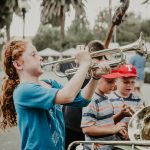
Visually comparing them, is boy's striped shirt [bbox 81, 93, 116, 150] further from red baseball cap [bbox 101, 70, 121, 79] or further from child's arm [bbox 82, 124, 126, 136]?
red baseball cap [bbox 101, 70, 121, 79]

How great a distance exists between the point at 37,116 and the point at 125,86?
4.94ft

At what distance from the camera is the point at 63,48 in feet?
162

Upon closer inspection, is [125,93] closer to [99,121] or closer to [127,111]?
A: [127,111]

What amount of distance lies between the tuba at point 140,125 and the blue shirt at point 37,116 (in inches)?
28.9

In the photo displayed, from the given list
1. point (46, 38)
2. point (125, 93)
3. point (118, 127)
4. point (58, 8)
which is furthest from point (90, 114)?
point (46, 38)

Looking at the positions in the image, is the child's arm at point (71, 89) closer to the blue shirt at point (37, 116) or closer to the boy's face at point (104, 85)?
the blue shirt at point (37, 116)

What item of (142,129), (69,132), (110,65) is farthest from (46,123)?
(69,132)

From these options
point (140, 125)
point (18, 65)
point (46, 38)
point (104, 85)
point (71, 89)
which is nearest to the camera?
point (71, 89)

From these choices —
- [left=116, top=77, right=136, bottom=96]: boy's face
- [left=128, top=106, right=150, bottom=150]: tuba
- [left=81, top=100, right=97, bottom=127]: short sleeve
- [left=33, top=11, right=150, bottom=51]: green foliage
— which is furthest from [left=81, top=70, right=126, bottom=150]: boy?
[left=33, top=11, right=150, bottom=51]: green foliage

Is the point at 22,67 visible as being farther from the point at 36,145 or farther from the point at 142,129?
the point at 142,129

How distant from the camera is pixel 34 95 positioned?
2.55 metres

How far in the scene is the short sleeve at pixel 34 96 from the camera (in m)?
2.52

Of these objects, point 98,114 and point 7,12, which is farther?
point 7,12

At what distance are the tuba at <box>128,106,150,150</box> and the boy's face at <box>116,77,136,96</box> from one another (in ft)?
2.08
